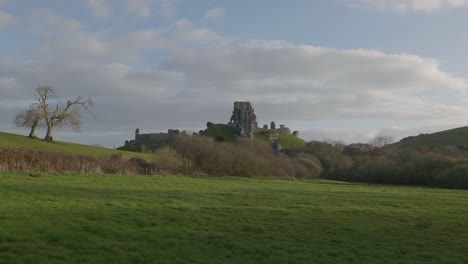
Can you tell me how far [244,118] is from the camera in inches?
6924

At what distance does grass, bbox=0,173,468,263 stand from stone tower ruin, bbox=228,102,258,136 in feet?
494

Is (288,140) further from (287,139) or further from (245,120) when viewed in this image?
(245,120)

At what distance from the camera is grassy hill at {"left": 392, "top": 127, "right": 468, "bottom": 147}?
12284 cm

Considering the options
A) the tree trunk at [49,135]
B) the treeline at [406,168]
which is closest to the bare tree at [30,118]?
the tree trunk at [49,135]

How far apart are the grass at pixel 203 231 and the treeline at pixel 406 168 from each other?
45241 mm

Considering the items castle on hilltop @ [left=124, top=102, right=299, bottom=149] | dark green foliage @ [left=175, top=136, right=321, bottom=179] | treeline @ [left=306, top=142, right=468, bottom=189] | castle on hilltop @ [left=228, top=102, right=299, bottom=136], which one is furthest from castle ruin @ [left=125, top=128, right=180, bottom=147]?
dark green foliage @ [left=175, top=136, right=321, bottom=179]

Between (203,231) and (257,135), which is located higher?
→ (257,135)

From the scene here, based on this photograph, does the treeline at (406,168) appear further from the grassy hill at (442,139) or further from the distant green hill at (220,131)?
the distant green hill at (220,131)

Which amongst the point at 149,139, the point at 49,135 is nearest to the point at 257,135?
the point at 149,139

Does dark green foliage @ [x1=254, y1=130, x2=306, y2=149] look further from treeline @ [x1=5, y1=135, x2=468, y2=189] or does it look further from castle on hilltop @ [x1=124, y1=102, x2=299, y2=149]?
treeline @ [x1=5, y1=135, x2=468, y2=189]

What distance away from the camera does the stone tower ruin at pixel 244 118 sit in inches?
6806

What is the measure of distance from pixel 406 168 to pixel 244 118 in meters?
104

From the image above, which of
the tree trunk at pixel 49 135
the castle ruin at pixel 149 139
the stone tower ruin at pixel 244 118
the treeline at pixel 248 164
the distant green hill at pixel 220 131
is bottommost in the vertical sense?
the treeline at pixel 248 164

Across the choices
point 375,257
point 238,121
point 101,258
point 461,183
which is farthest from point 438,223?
point 238,121
